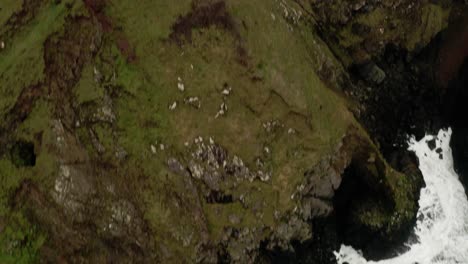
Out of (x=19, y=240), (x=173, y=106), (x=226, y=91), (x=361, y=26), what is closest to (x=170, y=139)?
(x=173, y=106)

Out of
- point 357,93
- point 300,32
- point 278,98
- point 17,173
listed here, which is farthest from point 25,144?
point 357,93

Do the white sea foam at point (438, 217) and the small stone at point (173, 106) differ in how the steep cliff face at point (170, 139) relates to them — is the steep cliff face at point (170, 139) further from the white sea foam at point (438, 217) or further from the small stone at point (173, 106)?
the white sea foam at point (438, 217)

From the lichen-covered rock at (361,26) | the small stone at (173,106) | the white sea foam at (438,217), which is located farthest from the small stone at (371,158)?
the small stone at (173,106)

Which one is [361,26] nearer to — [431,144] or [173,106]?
[431,144]

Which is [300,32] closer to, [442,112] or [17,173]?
[442,112]

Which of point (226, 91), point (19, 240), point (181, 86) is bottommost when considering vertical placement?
point (19, 240)
